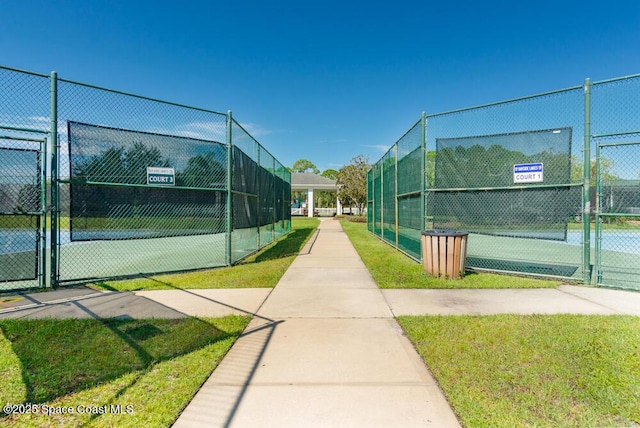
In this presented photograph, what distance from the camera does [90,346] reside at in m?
3.42

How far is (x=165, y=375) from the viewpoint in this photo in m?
2.88

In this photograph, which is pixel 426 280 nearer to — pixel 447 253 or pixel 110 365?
pixel 447 253

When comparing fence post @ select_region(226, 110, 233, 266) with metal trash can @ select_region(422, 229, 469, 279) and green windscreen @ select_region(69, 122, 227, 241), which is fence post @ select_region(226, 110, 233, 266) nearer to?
green windscreen @ select_region(69, 122, 227, 241)

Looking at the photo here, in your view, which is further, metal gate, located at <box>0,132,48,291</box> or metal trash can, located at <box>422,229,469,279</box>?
metal trash can, located at <box>422,229,469,279</box>

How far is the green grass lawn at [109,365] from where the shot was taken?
239 cm

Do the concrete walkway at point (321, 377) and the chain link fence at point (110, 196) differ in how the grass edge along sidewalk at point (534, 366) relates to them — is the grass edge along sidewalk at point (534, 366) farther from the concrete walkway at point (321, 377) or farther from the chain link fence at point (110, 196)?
the chain link fence at point (110, 196)

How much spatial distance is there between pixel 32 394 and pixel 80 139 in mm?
4791

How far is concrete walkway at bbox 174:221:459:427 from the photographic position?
2.36 m

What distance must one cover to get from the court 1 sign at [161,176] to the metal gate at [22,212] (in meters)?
1.69

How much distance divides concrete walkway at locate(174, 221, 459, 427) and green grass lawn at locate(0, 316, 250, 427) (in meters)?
0.23

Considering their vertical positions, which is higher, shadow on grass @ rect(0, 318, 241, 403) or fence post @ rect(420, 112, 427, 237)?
fence post @ rect(420, 112, 427, 237)

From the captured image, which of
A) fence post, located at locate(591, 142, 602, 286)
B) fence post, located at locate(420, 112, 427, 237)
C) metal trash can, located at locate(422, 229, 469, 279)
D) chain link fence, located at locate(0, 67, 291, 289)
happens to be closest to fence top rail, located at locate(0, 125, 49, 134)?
chain link fence, located at locate(0, 67, 291, 289)

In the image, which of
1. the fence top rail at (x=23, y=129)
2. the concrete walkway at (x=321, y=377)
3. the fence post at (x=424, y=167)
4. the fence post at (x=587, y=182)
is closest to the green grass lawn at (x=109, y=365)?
the concrete walkway at (x=321, y=377)

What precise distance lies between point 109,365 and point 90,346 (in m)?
0.61
